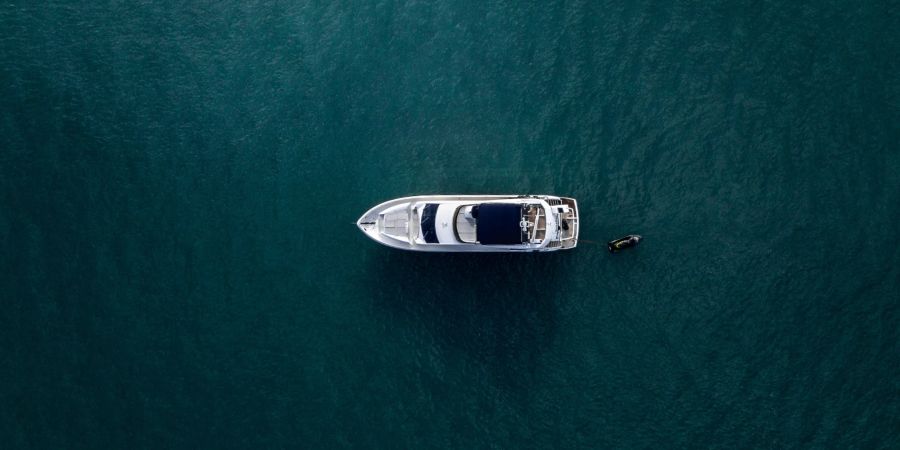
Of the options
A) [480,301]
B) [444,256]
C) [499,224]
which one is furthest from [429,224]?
[480,301]

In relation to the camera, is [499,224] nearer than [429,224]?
Yes

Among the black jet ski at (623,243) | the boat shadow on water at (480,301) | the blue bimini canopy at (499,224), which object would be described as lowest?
the boat shadow on water at (480,301)

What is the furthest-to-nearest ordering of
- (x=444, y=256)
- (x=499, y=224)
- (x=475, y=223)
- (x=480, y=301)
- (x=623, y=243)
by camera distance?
1. (x=444, y=256)
2. (x=480, y=301)
3. (x=623, y=243)
4. (x=475, y=223)
5. (x=499, y=224)

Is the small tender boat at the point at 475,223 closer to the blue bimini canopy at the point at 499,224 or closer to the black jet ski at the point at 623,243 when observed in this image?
the blue bimini canopy at the point at 499,224

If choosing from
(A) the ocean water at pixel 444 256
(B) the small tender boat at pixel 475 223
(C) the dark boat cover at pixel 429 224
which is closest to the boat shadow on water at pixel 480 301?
(A) the ocean water at pixel 444 256

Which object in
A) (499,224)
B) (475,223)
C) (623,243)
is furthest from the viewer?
(623,243)

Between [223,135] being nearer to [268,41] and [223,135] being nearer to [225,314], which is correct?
[268,41]

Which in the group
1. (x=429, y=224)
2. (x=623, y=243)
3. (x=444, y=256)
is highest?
(x=429, y=224)

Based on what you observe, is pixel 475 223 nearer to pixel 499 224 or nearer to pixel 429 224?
pixel 499 224

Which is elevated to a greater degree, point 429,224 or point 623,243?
point 429,224
